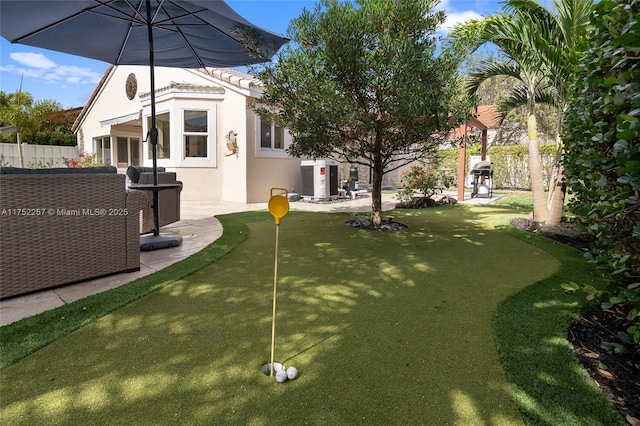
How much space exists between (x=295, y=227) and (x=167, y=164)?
6303 mm

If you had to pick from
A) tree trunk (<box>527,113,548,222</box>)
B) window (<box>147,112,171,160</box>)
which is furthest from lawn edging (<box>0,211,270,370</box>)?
window (<box>147,112,171,160</box>)

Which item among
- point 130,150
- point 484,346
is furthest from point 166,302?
point 130,150

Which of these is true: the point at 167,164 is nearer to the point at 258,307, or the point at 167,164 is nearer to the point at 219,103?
the point at 219,103

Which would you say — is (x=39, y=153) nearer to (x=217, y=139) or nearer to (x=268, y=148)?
(x=217, y=139)

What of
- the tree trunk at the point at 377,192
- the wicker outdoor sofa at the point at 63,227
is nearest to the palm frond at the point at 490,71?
the tree trunk at the point at 377,192

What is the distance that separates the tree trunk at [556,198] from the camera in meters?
6.17

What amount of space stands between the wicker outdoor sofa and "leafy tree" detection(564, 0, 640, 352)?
3944 millimetres

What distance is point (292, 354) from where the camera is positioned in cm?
230

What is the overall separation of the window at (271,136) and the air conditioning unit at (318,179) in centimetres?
107

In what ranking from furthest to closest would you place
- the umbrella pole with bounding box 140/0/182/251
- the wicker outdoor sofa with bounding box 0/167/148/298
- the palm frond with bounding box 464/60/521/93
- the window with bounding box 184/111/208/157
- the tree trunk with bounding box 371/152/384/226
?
the window with bounding box 184/111/208/157 → the palm frond with bounding box 464/60/521/93 → the tree trunk with bounding box 371/152/384/226 → the umbrella pole with bounding box 140/0/182/251 → the wicker outdoor sofa with bounding box 0/167/148/298

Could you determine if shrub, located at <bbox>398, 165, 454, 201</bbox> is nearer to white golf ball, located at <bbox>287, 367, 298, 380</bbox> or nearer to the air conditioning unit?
the air conditioning unit

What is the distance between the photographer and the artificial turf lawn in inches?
70.1

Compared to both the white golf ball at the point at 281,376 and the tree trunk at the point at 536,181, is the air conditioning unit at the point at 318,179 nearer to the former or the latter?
the tree trunk at the point at 536,181

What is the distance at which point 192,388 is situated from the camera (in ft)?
6.35
